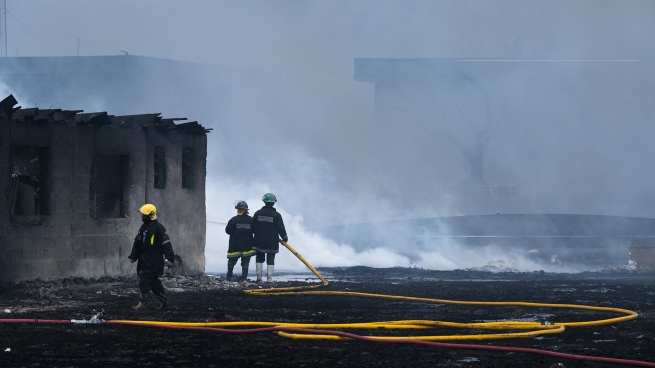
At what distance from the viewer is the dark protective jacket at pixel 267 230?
2005 cm

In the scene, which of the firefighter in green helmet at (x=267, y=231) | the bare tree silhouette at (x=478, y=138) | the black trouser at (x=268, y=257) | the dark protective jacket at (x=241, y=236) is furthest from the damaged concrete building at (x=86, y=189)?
the bare tree silhouette at (x=478, y=138)

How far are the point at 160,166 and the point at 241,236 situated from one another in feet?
7.14

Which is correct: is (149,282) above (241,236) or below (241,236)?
below

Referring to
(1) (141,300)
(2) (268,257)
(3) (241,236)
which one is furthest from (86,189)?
(1) (141,300)

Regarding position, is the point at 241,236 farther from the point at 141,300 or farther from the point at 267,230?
the point at 141,300

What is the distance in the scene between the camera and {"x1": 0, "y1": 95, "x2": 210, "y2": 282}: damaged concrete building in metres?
17.0

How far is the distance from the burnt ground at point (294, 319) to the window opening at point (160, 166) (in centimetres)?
208

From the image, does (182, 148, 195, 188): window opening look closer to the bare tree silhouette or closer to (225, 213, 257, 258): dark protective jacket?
(225, 213, 257, 258): dark protective jacket

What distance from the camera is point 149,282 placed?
44.7 ft

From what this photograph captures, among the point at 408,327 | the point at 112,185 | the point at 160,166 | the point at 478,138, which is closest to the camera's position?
the point at 408,327

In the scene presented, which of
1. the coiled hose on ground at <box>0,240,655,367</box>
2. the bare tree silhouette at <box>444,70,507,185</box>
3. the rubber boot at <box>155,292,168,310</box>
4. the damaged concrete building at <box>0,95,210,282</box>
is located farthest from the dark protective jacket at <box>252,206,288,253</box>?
the bare tree silhouette at <box>444,70,507,185</box>

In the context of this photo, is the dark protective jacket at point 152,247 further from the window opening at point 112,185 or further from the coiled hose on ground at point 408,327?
the window opening at point 112,185

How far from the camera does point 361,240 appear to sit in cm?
3622

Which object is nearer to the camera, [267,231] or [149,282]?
[149,282]
